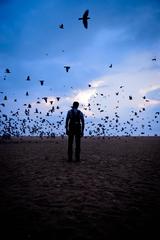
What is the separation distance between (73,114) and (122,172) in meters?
3.55

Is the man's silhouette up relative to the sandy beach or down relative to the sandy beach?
Result: up

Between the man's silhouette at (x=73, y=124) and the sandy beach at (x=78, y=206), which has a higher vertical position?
the man's silhouette at (x=73, y=124)

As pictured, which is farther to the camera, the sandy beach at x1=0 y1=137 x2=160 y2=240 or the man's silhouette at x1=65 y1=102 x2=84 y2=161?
the man's silhouette at x1=65 y1=102 x2=84 y2=161

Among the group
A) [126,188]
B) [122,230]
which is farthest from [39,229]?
[126,188]

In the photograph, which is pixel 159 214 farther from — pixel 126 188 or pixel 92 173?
pixel 92 173

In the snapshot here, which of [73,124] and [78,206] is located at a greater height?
[73,124]

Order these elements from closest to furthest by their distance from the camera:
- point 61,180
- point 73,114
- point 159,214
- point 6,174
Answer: point 159,214
point 61,180
point 6,174
point 73,114

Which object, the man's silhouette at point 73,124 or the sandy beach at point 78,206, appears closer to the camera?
the sandy beach at point 78,206

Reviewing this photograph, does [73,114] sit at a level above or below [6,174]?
above

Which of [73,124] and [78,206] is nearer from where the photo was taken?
[78,206]

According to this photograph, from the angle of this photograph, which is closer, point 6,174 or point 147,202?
point 147,202

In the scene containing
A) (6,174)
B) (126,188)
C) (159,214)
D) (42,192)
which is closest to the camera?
(159,214)

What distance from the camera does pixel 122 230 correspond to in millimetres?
4121

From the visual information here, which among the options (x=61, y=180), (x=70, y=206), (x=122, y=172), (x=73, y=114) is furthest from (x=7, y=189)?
(x=73, y=114)
